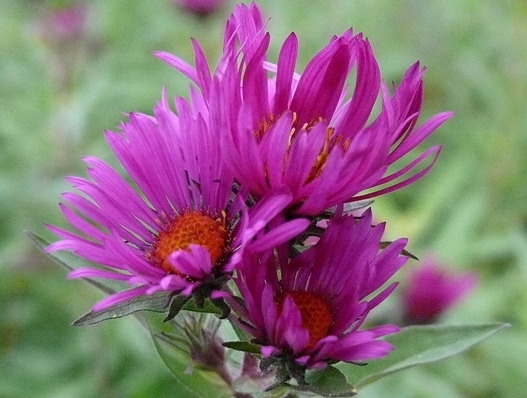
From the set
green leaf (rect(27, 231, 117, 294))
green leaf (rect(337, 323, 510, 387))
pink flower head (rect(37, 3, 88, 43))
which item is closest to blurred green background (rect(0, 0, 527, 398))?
pink flower head (rect(37, 3, 88, 43))

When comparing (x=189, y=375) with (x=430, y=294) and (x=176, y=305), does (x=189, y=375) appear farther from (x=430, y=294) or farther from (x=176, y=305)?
(x=430, y=294)

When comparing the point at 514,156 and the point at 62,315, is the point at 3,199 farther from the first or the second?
the point at 514,156

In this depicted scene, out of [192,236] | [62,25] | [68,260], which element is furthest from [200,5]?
[192,236]

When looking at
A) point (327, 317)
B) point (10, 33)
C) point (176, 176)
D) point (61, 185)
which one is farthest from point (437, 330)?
Answer: point (10, 33)

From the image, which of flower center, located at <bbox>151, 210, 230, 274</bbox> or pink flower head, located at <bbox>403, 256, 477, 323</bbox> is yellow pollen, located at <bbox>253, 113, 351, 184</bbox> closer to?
flower center, located at <bbox>151, 210, 230, 274</bbox>

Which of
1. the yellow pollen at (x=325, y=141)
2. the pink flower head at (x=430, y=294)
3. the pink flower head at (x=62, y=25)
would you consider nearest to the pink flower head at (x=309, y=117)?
the yellow pollen at (x=325, y=141)
